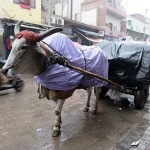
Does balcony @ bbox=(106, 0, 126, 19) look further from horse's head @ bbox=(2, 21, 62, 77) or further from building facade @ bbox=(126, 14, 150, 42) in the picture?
horse's head @ bbox=(2, 21, 62, 77)

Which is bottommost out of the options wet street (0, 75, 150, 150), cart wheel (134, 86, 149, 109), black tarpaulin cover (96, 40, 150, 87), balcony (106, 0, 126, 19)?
wet street (0, 75, 150, 150)

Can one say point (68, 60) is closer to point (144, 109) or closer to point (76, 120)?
point (76, 120)

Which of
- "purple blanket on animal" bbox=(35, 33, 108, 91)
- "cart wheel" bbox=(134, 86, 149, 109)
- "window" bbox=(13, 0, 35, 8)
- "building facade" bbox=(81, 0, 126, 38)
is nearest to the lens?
"purple blanket on animal" bbox=(35, 33, 108, 91)

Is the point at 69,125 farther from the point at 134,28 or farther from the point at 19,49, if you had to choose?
the point at 134,28

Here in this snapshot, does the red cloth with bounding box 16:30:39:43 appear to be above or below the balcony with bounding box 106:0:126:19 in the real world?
below

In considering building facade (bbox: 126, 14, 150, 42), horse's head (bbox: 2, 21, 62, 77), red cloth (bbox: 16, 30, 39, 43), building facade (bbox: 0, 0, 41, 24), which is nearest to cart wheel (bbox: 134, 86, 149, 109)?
horse's head (bbox: 2, 21, 62, 77)

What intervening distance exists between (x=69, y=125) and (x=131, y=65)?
213 cm

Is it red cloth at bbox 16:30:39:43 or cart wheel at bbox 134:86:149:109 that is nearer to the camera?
red cloth at bbox 16:30:39:43

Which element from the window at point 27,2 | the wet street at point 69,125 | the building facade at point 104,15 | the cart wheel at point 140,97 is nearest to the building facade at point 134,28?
the building facade at point 104,15

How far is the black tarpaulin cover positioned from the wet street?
2.82ft

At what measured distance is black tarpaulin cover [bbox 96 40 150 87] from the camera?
548 centimetres

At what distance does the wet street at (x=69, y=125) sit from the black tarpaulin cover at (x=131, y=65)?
859 mm

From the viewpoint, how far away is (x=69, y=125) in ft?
15.6

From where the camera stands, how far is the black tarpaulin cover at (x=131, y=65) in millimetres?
5477
